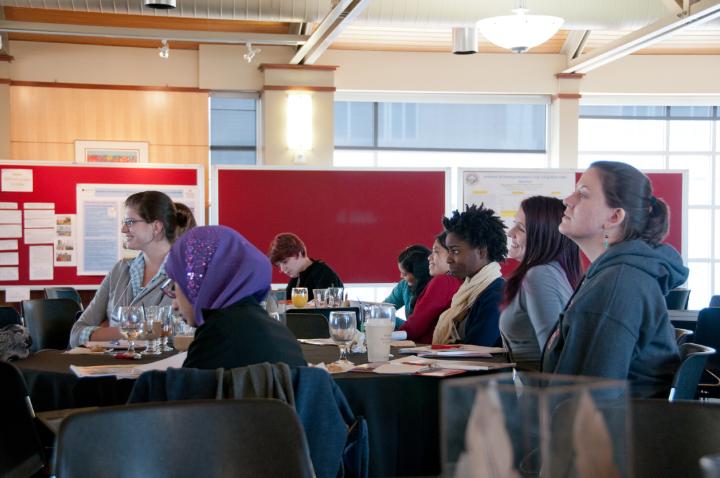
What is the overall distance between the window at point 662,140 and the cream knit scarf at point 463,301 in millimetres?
7466

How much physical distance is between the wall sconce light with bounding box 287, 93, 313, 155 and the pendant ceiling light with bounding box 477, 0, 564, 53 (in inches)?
141

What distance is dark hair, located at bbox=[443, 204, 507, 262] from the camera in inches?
167

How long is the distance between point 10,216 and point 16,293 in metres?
0.74

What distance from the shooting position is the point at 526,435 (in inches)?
25.8

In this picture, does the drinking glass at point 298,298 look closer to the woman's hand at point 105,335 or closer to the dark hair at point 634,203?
the woman's hand at point 105,335

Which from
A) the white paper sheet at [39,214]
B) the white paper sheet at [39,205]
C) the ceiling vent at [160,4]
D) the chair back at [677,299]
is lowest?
the chair back at [677,299]

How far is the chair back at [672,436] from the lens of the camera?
5.57 ft

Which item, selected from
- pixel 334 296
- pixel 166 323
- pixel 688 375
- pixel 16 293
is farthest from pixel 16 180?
pixel 688 375

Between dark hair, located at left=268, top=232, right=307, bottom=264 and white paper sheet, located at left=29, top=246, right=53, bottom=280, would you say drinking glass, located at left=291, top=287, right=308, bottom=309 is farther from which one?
white paper sheet, located at left=29, top=246, right=53, bottom=280

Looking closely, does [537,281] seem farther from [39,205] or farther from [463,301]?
[39,205]

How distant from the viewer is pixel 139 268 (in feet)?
14.2

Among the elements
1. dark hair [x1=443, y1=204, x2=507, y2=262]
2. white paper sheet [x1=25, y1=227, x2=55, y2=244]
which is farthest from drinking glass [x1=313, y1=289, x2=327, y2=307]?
white paper sheet [x1=25, y1=227, x2=55, y2=244]

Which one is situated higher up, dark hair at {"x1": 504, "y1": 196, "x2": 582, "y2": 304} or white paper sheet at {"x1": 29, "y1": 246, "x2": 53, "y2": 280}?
dark hair at {"x1": 504, "y1": 196, "x2": 582, "y2": 304}

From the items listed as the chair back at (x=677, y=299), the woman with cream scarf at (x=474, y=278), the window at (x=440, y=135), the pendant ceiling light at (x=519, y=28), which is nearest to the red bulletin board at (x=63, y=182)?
the window at (x=440, y=135)
